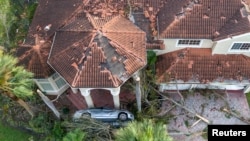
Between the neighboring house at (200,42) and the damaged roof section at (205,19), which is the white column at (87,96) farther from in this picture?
the damaged roof section at (205,19)

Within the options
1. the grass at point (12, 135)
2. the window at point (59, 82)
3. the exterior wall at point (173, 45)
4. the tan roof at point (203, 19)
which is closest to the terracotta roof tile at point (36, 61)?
the window at point (59, 82)

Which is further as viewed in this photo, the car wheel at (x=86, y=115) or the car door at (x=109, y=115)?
the car door at (x=109, y=115)

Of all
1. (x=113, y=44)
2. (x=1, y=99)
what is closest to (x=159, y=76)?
(x=113, y=44)

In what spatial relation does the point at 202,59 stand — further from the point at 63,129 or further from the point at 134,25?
the point at 63,129

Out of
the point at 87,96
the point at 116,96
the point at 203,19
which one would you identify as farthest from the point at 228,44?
the point at 87,96

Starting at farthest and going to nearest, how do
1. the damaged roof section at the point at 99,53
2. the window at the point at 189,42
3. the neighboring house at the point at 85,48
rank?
the window at the point at 189,42 → the neighboring house at the point at 85,48 → the damaged roof section at the point at 99,53

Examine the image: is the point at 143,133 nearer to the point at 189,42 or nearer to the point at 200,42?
the point at 189,42

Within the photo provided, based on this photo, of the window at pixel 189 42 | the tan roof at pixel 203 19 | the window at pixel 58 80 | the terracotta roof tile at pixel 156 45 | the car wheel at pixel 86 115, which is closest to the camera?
the tan roof at pixel 203 19
